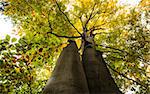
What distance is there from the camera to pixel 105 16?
1444 centimetres

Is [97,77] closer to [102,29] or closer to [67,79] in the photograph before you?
[67,79]

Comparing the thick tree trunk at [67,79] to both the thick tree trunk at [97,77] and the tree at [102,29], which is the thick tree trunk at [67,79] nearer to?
the thick tree trunk at [97,77]

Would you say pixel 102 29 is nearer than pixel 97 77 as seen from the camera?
No

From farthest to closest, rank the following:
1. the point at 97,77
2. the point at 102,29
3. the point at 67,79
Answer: the point at 102,29 → the point at 97,77 → the point at 67,79

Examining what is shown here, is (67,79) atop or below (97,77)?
atop

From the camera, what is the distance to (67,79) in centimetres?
475

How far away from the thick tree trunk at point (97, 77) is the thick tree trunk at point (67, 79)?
0.30 metres

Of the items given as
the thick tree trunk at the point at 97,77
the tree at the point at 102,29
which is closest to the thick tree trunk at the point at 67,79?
the thick tree trunk at the point at 97,77

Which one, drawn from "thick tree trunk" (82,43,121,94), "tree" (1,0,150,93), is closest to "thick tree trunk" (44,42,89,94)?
"thick tree trunk" (82,43,121,94)

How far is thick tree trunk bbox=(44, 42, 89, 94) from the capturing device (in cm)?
445

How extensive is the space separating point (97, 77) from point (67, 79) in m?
1.10

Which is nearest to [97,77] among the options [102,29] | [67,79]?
[67,79]

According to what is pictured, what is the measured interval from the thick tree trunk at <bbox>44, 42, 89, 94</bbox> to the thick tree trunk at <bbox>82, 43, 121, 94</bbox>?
0.98ft

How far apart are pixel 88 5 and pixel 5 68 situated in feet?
32.2
